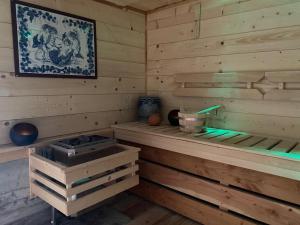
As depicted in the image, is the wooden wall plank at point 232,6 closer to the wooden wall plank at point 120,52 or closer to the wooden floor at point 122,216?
the wooden wall plank at point 120,52

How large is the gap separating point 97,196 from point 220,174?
826mm

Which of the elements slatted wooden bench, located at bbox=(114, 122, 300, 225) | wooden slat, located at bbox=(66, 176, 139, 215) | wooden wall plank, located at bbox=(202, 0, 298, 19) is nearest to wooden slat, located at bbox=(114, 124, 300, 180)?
slatted wooden bench, located at bbox=(114, 122, 300, 225)

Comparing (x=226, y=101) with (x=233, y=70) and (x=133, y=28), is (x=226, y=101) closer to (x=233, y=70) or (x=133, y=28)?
(x=233, y=70)

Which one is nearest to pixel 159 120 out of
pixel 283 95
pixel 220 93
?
pixel 220 93

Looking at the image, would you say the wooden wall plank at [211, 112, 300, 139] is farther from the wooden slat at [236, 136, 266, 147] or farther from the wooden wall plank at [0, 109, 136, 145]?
the wooden wall plank at [0, 109, 136, 145]

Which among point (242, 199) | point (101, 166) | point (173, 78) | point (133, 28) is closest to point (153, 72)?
point (173, 78)

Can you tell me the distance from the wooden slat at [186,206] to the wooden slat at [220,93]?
2.76 feet

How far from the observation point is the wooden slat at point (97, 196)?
144 centimetres

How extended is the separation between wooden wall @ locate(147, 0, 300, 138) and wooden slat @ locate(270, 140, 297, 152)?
0.10m

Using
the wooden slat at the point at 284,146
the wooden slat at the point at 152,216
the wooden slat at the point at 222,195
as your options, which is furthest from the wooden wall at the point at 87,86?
the wooden slat at the point at 284,146

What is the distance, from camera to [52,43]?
72.3 inches

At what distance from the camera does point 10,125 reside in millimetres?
1703

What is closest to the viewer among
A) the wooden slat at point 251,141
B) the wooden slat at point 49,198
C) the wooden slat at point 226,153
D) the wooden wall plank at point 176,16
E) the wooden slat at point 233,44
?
the wooden slat at point 226,153

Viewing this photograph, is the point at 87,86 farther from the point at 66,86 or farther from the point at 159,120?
the point at 159,120
